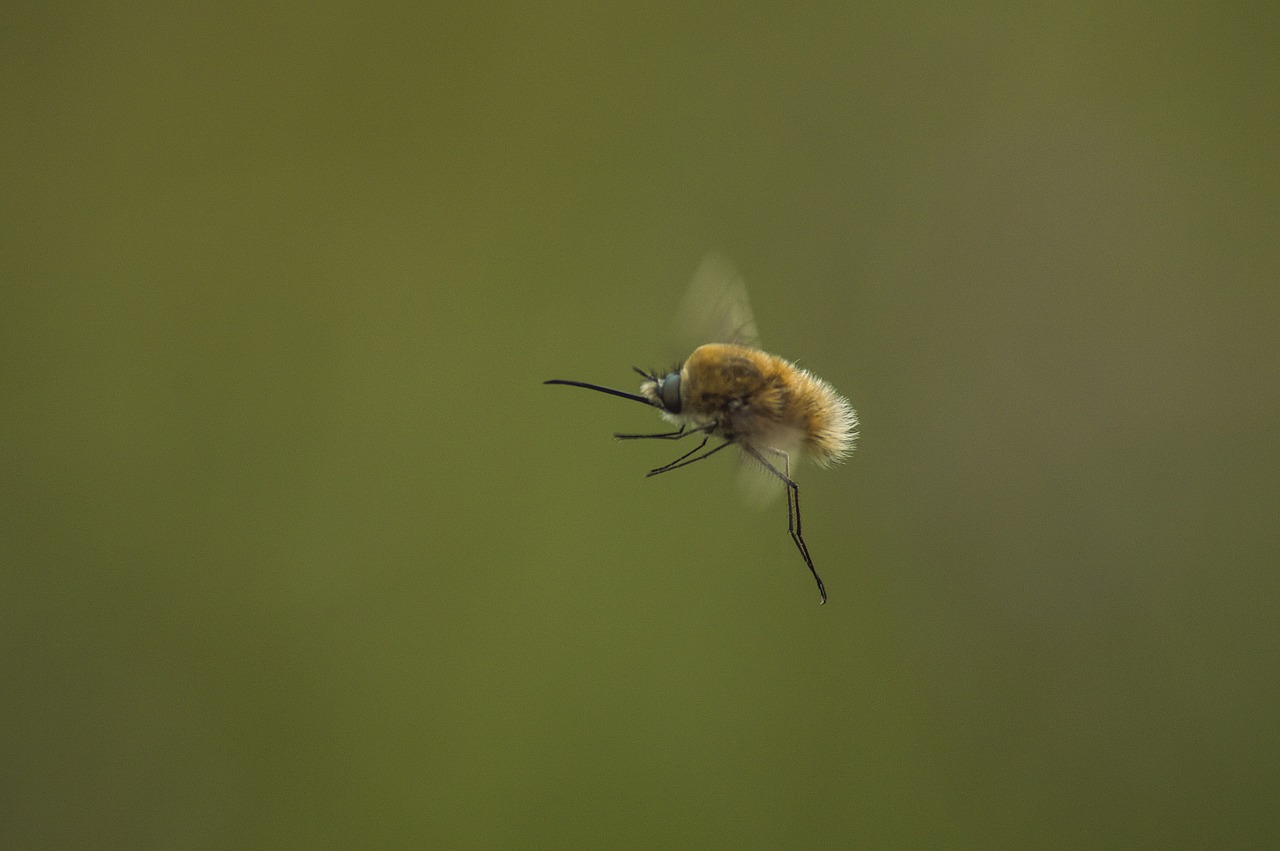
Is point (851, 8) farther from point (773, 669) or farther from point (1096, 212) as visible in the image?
point (773, 669)

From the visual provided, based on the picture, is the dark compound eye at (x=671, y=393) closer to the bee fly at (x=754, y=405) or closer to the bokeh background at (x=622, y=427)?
the bee fly at (x=754, y=405)

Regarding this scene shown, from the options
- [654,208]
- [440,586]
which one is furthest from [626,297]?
[440,586]

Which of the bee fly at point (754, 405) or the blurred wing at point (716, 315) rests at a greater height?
the blurred wing at point (716, 315)

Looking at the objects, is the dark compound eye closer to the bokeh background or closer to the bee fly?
the bee fly

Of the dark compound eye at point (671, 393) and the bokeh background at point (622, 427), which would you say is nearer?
the dark compound eye at point (671, 393)

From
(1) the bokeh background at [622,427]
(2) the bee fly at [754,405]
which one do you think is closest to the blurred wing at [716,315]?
(2) the bee fly at [754,405]

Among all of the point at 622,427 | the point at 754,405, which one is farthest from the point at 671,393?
the point at 622,427

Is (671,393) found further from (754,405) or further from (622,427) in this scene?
(622,427)

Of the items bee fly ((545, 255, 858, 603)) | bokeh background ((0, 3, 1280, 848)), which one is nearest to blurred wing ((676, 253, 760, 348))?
bee fly ((545, 255, 858, 603))
